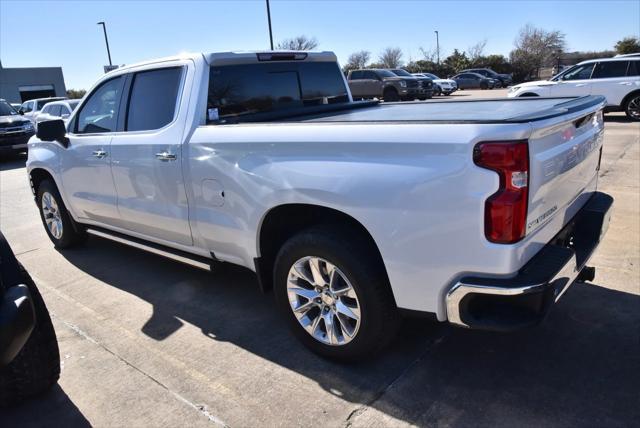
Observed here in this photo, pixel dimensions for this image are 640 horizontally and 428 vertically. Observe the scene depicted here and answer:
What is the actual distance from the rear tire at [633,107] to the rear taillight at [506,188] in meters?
14.1

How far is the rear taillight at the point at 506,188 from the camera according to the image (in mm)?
2246

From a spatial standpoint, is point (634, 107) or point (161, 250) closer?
point (161, 250)

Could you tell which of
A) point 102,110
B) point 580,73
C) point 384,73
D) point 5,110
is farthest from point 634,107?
point 5,110

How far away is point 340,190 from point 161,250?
212cm

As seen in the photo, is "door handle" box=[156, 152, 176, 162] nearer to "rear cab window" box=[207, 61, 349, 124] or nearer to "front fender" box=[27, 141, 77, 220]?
"rear cab window" box=[207, 61, 349, 124]

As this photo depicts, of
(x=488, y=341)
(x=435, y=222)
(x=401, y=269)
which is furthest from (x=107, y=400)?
(x=488, y=341)

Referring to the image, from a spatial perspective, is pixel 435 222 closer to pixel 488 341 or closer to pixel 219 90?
pixel 488 341

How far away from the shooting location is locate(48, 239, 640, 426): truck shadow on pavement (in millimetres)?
2637

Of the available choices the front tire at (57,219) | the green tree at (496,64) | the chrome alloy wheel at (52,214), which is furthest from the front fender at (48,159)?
the green tree at (496,64)

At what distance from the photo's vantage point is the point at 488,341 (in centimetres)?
330

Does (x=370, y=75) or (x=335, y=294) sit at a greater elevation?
(x=370, y=75)

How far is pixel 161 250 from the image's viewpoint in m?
4.23

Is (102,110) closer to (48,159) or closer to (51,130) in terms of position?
(51,130)

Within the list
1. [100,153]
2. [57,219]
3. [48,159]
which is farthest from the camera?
[57,219]
